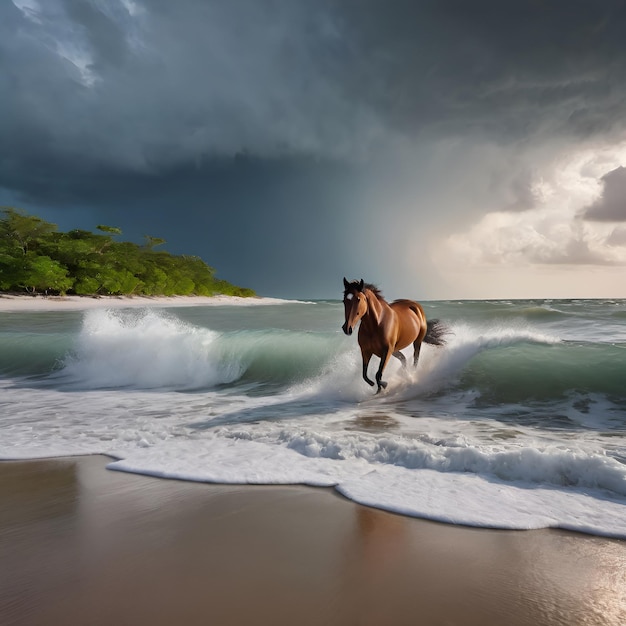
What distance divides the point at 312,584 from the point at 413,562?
0.61 m

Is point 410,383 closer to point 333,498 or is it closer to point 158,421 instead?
point 158,421

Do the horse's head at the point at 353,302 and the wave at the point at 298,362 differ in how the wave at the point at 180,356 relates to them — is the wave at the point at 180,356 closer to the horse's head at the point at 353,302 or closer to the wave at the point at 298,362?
the wave at the point at 298,362

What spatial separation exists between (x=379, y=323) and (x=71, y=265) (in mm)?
59460

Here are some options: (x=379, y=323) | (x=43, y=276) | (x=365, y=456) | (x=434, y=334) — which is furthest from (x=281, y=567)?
Result: (x=43, y=276)

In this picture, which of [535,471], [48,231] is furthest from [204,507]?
[48,231]

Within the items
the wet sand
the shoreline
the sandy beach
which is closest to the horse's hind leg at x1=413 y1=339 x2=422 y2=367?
the wet sand

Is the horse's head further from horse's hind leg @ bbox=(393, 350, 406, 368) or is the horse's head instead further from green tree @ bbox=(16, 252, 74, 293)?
green tree @ bbox=(16, 252, 74, 293)

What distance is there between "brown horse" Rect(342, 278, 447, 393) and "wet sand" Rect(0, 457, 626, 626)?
12.3 feet

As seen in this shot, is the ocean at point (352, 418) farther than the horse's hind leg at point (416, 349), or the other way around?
the horse's hind leg at point (416, 349)

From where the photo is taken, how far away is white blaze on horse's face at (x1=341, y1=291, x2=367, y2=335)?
22.6 ft

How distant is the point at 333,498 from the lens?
3750mm

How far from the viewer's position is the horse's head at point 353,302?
695 centimetres

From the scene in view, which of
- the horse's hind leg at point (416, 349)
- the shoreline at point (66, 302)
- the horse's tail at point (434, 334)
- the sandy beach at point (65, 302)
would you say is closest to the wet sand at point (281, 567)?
the horse's hind leg at point (416, 349)

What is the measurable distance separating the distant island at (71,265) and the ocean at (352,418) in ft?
140
